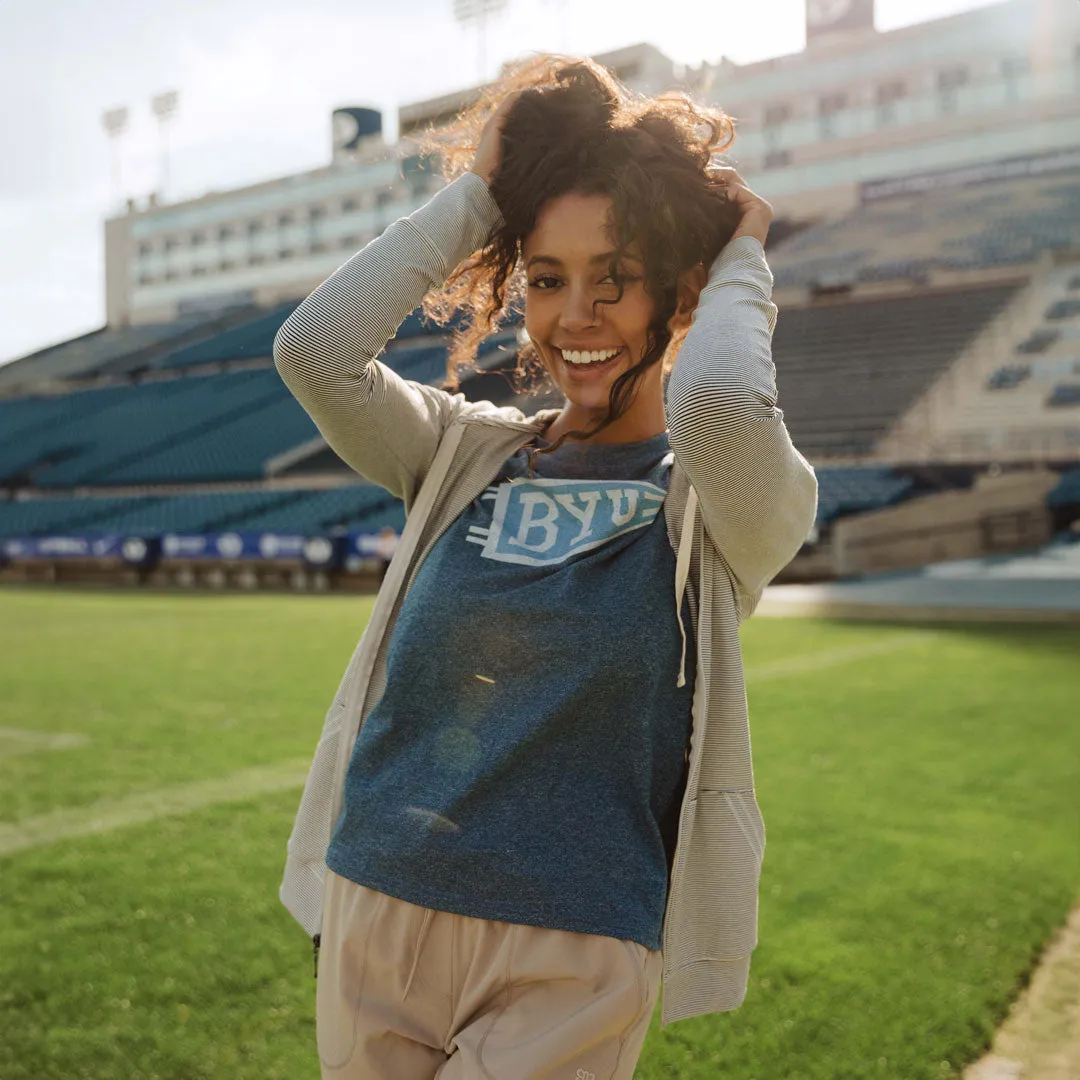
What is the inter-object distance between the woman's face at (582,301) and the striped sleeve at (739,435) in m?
0.09

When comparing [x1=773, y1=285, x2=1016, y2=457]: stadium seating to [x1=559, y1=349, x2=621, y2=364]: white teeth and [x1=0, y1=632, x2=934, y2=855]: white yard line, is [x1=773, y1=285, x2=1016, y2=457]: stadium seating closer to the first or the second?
[x1=0, y1=632, x2=934, y2=855]: white yard line

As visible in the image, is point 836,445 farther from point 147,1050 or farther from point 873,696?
point 147,1050

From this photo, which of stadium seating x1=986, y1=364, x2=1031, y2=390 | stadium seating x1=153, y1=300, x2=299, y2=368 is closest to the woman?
stadium seating x1=986, y1=364, x2=1031, y2=390

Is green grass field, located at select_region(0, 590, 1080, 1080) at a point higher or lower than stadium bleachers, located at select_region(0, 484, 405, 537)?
higher

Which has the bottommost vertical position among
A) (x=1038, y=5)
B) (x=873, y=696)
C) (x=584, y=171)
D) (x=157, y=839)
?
(x=873, y=696)

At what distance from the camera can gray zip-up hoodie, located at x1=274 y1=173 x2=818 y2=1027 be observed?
1.18 meters

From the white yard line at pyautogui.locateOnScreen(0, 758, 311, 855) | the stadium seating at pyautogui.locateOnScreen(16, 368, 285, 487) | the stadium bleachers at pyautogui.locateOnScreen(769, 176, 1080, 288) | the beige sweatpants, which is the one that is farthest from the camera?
the stadium seating at pyautogui.locateOnScreen(16, 368, 285, 487)

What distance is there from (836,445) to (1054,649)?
11.2 m

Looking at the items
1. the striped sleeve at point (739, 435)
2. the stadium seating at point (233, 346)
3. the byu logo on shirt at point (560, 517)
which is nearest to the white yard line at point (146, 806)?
the byu logo on shirt at point (560, 517)

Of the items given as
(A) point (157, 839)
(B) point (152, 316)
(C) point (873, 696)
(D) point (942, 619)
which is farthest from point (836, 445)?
(B) point (152, 316)

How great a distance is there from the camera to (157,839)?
12.8 ft

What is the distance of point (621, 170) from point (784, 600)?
11.5 m

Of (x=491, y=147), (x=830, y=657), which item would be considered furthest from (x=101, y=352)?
(x=491, y=147)

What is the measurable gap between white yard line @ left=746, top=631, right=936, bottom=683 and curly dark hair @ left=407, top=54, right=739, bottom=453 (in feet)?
19.5
